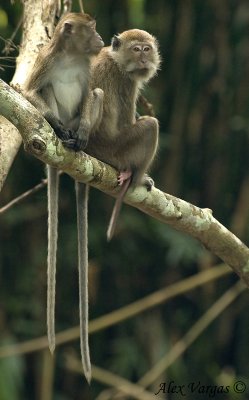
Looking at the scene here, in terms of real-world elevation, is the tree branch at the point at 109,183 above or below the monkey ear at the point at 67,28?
below

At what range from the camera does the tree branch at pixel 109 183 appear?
4.36 m

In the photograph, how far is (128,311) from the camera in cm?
836

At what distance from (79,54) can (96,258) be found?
3.68 meters

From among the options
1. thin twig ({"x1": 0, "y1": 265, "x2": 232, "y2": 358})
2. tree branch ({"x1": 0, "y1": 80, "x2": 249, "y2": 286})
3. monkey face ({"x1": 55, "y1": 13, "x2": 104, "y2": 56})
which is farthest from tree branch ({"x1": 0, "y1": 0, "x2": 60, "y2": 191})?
thin twig ({"x1": 0, "y1": 265, "x2": 232, "y2": 358})

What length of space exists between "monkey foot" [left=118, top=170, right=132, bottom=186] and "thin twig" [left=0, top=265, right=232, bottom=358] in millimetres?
3041

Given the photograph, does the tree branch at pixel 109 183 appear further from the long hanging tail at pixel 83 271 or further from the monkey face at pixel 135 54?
the monkey face at pixel 135 54

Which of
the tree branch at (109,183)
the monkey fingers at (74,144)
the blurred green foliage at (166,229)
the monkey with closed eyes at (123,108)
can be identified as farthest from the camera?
the blurred green foliage at (166,229)

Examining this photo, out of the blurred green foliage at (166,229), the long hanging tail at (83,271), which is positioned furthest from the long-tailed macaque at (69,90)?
the blurred green foliage at (166,229)

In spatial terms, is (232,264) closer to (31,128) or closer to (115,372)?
(31,128)

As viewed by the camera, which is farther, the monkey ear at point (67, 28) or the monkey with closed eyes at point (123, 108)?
the monkey with closed eyes at point (123, 108)

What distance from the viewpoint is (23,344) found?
8.18 meters

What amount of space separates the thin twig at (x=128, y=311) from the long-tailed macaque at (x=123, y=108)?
2.75m

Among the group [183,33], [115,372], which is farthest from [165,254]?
[183,33]

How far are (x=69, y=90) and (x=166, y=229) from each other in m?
3.50
